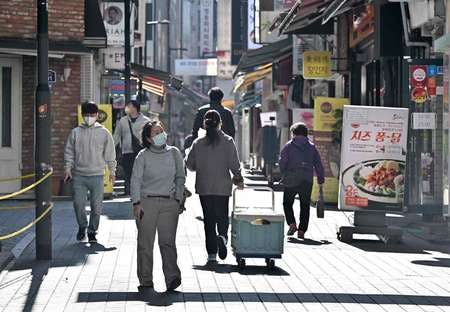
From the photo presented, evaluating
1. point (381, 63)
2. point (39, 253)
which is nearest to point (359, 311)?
point (39, 253)

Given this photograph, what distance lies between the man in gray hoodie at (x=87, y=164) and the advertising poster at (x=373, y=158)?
3.54 m

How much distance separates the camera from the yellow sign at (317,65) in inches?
1051

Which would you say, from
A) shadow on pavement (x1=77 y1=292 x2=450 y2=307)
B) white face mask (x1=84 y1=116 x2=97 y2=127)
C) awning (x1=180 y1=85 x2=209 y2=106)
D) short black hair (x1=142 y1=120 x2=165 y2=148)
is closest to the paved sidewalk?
shadow on pavement (x1=77 y1=292 x2=450 y2=307)

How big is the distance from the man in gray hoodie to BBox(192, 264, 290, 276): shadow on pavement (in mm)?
2421

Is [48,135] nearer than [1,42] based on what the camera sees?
Yes

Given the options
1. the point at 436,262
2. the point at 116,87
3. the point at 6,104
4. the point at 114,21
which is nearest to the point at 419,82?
the point at 436,262

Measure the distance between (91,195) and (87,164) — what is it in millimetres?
424

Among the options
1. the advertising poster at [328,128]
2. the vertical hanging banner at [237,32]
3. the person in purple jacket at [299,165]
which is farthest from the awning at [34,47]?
the vertical hanging banner at [237,32]

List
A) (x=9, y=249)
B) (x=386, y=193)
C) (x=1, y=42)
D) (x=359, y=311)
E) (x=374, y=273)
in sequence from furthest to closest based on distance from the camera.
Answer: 1. (x=1, y=42)
2. (x=386, y=193)
3. (x=9, y=249)
4. (x=374, y=273)
5. (x=359, y=311)

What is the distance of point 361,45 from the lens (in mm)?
23969

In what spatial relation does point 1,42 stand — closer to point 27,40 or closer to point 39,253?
point 27,40

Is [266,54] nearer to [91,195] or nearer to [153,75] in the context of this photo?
[153,75]

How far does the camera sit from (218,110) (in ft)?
48.4

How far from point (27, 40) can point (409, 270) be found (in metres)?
11.4
